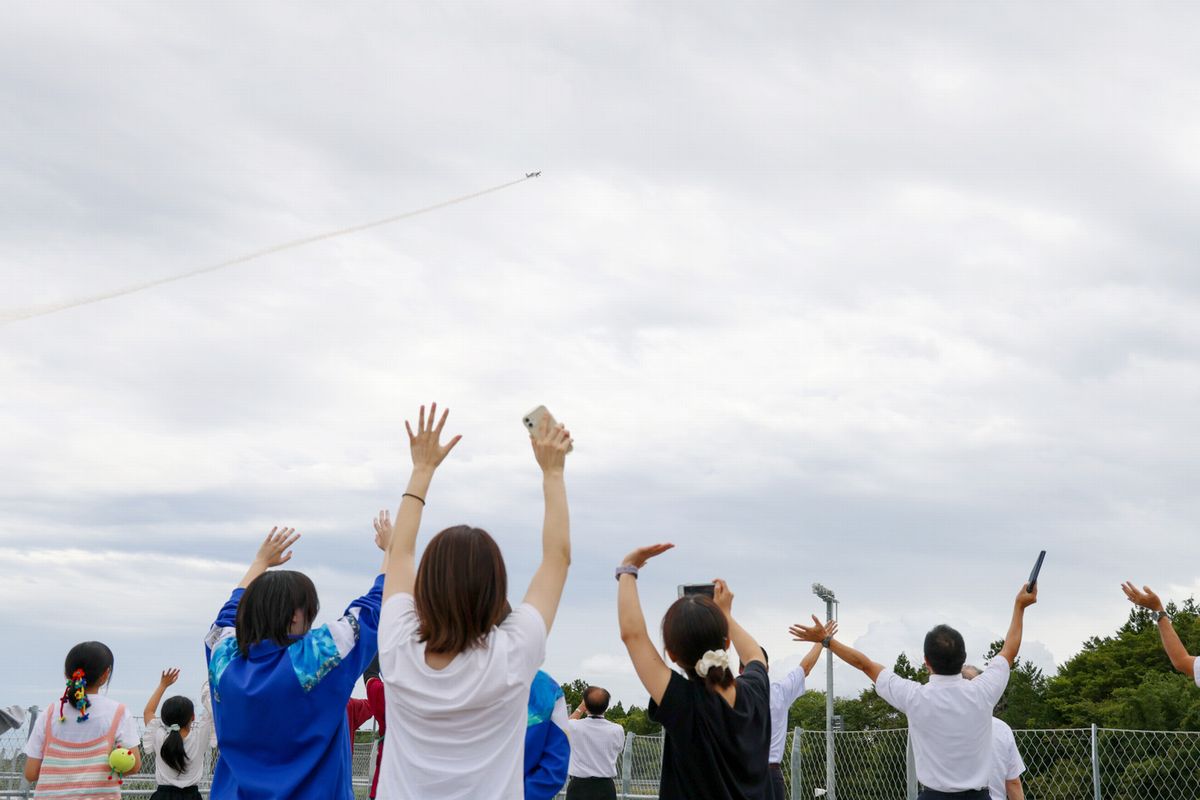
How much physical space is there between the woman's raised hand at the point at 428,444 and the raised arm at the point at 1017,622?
3.90 m

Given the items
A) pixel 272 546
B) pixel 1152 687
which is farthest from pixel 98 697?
pixel 1152 687

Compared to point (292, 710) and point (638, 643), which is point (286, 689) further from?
point (638, 643)

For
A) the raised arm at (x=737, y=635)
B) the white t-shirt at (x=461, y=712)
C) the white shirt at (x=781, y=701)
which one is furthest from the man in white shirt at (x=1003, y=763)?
the white t-shirt at (x=461, y=712)

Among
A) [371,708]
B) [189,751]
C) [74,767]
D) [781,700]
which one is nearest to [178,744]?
[189,751]

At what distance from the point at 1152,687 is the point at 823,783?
18614 millimetres

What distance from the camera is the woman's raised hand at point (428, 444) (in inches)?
156

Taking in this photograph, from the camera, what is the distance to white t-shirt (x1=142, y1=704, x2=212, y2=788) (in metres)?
8.58

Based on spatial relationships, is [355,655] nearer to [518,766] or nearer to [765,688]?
[518,766]

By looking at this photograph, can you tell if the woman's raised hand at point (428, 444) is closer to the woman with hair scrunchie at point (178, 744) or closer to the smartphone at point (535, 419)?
the smartphone at point (535, 419)

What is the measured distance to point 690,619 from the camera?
4152 millimetres

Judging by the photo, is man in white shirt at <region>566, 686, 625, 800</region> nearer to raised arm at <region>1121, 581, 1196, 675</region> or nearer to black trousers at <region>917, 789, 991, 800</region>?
black trousers at <region>917, 789, 991, 800</region>

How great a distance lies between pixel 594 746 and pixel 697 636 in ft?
29.1

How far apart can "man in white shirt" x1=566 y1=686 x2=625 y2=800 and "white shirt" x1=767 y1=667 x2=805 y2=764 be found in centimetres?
231

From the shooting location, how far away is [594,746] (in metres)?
12.5
